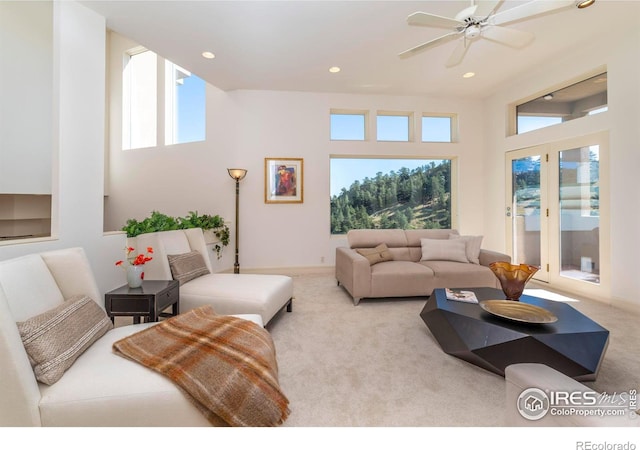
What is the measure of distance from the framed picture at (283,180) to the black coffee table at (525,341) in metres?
3.43

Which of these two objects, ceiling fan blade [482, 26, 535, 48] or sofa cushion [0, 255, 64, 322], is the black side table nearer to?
sofa cushion [0, 255, 64, 322]

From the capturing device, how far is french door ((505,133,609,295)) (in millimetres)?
3479

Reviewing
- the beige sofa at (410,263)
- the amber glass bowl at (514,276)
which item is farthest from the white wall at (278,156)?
the amber glass bowl at (514,276)

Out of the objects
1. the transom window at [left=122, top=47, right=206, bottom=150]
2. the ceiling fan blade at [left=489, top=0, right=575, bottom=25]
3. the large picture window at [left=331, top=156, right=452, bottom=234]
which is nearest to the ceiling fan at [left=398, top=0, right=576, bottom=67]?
the ceiling fan blade at [left=489, top=0, right=575, bottom=25]

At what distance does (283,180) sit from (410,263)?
2632 mm

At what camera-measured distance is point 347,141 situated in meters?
5.14

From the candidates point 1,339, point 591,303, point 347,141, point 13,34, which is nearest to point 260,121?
point 347,141

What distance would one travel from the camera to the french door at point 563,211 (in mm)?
3479

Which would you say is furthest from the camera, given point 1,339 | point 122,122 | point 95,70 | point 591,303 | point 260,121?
point 122,122

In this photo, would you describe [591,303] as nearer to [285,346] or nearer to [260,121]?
[285,346]

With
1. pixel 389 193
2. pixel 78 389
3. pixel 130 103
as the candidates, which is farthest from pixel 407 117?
pixel 130 103

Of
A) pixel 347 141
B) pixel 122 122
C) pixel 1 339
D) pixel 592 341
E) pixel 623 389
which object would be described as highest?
pixel 122 122

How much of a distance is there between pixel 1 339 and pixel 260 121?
448cm
